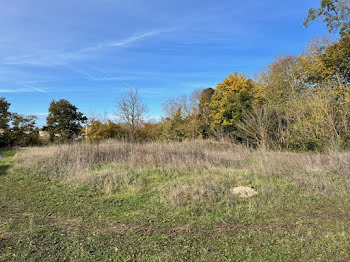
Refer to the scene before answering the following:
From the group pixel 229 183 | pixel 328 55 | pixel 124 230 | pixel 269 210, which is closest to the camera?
pixel 124 230

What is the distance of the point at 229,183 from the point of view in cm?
564

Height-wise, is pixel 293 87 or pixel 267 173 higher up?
pixel 293 87

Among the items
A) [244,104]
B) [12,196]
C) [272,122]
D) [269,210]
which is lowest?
[269,210]

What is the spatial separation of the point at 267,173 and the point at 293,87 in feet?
50.0

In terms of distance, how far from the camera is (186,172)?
714 cm

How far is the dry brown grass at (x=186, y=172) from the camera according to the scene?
5094 mm

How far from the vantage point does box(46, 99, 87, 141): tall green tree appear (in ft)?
67.4

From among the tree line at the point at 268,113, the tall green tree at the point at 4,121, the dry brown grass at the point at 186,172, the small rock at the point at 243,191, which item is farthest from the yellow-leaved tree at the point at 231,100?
the tall green tree at the point at 4,121

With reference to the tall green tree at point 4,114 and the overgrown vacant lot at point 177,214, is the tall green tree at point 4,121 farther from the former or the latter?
the overgrown vacant lot at point 177,214

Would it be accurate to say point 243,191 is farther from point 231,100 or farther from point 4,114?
point 4,114

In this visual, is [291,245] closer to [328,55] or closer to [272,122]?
[272,122]

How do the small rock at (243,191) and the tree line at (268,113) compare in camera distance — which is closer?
the small rock at (243,191)

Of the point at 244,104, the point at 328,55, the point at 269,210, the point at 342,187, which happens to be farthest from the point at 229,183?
the point at 244,104

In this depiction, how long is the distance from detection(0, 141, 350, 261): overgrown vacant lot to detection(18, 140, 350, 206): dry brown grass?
1.5 inches
